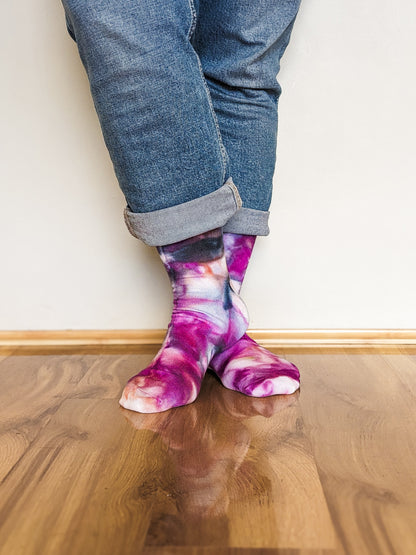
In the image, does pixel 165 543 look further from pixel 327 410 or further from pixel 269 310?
pixel 269 310

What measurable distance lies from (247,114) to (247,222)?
0.18 meters

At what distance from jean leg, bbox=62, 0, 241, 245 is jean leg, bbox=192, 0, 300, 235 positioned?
0.13 metres

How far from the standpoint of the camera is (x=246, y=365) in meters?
0.90

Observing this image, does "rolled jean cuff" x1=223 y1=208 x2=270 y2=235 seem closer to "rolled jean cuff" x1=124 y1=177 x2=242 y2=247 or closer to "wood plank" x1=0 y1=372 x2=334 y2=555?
"rolled jean cuff" x1=124 y1=177 x2=242 y2=247

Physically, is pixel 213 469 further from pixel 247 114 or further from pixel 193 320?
pixel 247 114

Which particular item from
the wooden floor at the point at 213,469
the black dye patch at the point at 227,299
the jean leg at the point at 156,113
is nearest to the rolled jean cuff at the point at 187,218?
the jean leg at the point at 156,113

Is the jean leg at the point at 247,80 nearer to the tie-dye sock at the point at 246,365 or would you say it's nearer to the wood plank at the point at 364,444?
the tie-dye sock at the point at 246,365

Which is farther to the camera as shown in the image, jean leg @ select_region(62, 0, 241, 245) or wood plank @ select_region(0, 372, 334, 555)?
jean leg @ select_region(62, 0, 241, 245)

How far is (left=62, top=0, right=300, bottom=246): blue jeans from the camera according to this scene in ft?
2.45

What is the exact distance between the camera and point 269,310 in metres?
1.19

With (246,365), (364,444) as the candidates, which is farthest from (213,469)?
(246,365)

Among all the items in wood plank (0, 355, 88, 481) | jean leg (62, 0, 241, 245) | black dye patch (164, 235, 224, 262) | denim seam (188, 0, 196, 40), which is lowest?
wood plank (0, 355, 88, 481)

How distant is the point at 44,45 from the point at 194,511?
98 cm

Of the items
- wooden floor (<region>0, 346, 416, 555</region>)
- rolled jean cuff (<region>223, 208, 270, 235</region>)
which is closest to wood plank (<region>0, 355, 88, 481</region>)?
wooden floor (<region>0, 346, 416, 555</region>)
